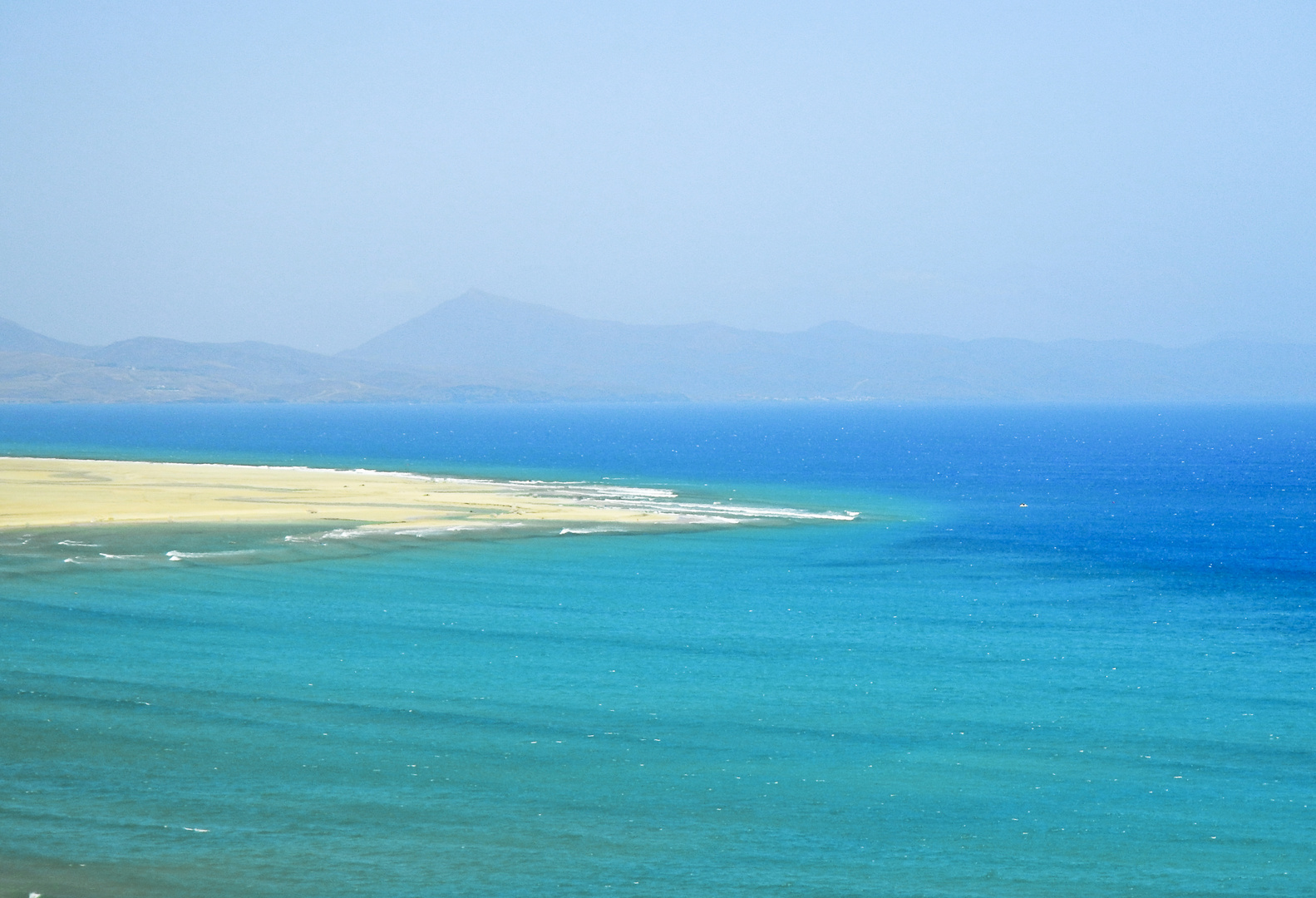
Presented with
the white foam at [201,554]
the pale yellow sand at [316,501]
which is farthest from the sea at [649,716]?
the pale yellow sand at [316,501]

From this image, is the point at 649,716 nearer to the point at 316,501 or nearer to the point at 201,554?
the point at 201,554

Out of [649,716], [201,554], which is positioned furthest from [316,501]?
[649,716]

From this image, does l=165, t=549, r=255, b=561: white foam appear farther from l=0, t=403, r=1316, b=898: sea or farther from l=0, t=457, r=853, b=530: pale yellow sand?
l=0, t=457, r=853, b=530: pale yellow sand

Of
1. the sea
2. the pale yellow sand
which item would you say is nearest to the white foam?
the sea

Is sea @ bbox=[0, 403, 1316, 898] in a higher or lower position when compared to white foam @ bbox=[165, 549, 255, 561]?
lower

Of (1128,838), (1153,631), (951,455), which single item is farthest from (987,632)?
(951,455)
